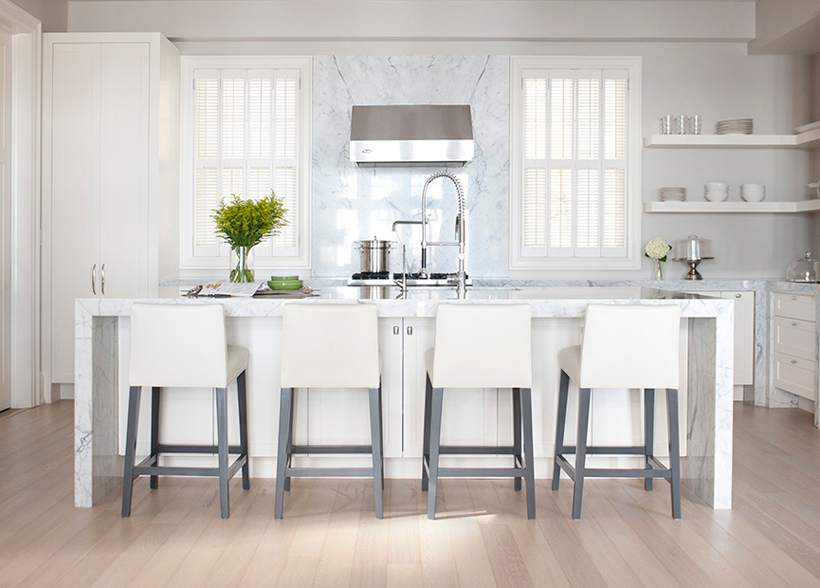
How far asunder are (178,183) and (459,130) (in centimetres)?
229

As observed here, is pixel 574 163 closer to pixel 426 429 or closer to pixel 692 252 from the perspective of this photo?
pixel 692 252

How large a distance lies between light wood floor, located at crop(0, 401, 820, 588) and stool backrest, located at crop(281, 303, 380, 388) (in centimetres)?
57

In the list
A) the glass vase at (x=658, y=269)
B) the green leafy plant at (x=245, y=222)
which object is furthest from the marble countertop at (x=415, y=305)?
the glass vase at (x=658, y=269)

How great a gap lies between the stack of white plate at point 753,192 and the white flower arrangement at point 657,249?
28.9 inches

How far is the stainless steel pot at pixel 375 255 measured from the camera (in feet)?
16.9

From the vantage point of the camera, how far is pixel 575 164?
536cm

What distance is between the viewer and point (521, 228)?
5.36m

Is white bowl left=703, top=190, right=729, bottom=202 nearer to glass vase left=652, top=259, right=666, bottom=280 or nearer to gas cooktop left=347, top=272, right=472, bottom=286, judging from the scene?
glass vase left=652, top=259, right=666, bottom=280

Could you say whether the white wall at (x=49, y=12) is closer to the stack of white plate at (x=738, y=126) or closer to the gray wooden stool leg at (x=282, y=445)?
the gray wooden stool leg at (x=282, y=445)

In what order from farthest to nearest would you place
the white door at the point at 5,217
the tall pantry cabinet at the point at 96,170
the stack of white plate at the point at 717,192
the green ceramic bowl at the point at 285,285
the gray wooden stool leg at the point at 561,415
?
the stack of white plate at the point at 717,192, the tall pantry cabinet at the point at 96,170, the white door at the point at 5,217, the green ceramic bowl at the point at 285,285, the gray wooden stool leg at the point at 561,415

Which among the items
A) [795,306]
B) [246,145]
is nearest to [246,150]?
[246,145]

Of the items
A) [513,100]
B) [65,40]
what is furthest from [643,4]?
[65,40]

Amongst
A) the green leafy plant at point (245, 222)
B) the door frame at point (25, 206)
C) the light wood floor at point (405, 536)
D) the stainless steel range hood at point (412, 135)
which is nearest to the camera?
the light wood floor at point (405, 536)

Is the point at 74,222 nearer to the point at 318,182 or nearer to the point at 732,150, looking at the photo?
the point at 318,182
